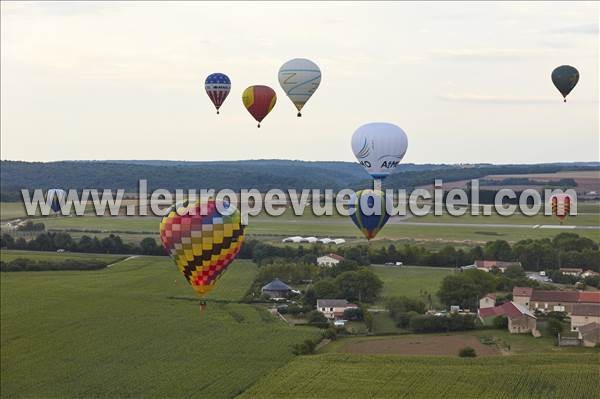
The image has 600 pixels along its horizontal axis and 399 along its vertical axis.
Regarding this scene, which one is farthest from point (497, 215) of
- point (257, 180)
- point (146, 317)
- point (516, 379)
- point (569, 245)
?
point (257, 180)

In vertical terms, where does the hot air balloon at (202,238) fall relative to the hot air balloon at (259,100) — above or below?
below

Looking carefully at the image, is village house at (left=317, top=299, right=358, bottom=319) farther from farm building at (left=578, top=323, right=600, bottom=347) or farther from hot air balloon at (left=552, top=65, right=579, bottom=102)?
hot air balloon at (left=552, top=65, right=579, bottom=102)

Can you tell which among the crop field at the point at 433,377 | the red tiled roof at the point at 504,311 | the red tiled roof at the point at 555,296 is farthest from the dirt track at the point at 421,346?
the red tiled roof at the point at 555,296

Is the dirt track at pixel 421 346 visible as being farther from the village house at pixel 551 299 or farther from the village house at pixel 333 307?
the village house at pixel 551 299

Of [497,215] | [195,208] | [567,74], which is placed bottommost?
[497,215]

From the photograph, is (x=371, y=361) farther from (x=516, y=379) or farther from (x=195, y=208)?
(x=195, y=208)

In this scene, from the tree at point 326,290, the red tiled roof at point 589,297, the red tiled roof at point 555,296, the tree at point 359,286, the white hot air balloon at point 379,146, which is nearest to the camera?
the white hot air balloon at point 379,146
